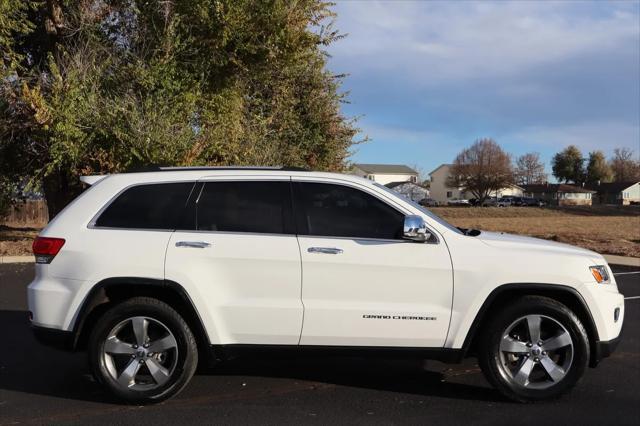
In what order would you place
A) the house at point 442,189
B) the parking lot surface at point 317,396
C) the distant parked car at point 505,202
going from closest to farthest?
the parking lot surface at point 317,396
the distant parked car at point 505,202
the house at point 442,189

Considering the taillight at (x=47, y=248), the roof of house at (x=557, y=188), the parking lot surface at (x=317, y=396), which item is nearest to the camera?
the parking lot surface at (x=317, y=396)

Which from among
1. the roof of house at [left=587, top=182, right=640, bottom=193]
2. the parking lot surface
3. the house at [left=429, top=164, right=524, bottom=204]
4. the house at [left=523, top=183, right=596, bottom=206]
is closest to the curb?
the parking lot surface

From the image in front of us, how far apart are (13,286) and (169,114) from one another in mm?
5225

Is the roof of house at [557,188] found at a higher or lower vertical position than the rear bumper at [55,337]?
higher

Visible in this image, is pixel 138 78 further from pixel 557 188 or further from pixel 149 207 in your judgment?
pixel 557 188

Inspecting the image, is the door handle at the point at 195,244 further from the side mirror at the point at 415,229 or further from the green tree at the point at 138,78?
the green tree at the point at 138,78

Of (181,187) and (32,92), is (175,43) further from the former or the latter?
(181,187)

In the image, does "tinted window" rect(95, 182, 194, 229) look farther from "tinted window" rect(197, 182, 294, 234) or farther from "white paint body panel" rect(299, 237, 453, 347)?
"white paint body panel" rect(299, 237, 453, 347)

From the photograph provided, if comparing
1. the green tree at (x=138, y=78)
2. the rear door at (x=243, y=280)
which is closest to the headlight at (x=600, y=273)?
the rear door at (x=243, y=280)

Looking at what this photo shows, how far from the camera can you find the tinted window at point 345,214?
4.52 meters

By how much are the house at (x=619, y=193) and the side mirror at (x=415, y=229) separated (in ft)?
366

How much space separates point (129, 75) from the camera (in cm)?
1380

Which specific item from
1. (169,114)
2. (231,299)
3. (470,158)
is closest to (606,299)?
(231,299)

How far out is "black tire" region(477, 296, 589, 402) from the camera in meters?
4.43
